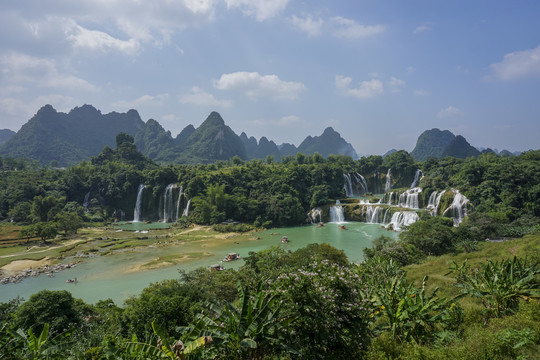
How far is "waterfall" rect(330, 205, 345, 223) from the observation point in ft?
131

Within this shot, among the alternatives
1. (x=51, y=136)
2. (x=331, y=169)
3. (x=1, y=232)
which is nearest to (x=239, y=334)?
(x=1, y=232)

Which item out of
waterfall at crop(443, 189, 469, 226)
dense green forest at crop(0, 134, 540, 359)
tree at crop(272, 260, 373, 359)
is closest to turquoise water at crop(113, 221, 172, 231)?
dense green forest at crop(0, 134, 540, 359)

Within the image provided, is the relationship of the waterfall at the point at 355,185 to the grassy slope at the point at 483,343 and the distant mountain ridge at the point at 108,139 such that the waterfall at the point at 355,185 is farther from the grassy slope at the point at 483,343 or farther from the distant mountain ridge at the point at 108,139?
the distant mountain ridge at the point at 108,139

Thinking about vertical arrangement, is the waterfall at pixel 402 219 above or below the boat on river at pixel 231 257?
above

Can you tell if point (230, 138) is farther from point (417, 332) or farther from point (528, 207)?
point (417, 332)

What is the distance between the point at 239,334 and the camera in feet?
15.0

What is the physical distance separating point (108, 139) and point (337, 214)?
144019 mm

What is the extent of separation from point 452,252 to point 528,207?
15.8 m

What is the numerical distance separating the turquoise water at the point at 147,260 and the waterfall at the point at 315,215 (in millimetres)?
3840

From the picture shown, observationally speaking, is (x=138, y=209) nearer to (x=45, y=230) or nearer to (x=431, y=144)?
(x=45, y=230)

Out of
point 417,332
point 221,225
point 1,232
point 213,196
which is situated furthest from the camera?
point 213,196

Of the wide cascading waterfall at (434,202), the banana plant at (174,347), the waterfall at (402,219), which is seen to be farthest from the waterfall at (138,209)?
the banana plant at (174,347)

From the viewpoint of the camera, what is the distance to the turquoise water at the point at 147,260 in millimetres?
17781

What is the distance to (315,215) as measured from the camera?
41469mm
